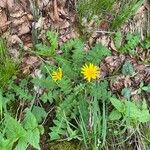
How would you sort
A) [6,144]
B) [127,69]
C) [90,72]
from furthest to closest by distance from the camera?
[127,69] < [90,72] < [6,144]

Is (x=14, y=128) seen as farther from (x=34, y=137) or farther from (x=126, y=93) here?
(x=126, y=93)

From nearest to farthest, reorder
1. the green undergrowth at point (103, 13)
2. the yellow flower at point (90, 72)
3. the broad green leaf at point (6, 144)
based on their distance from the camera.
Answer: the broad green leaf at point (6, 144) < the yellow flower at point (90, 72) < the green undergrowth at point (103, 13)

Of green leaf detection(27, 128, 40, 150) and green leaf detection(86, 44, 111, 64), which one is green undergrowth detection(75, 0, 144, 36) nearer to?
green leaf detection(86, 44, 111, 64)

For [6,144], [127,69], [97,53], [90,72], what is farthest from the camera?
[127,69]

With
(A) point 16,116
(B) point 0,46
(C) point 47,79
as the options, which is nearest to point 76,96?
(C) point 47,79

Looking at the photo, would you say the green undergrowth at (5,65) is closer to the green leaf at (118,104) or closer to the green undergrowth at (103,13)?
the green undergrowth at (103,13)

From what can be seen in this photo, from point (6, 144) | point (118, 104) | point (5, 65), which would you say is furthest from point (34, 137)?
point (118, 104)

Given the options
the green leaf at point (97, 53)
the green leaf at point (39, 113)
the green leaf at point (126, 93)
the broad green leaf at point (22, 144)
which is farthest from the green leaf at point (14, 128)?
the green leaf at point (126, 93)
